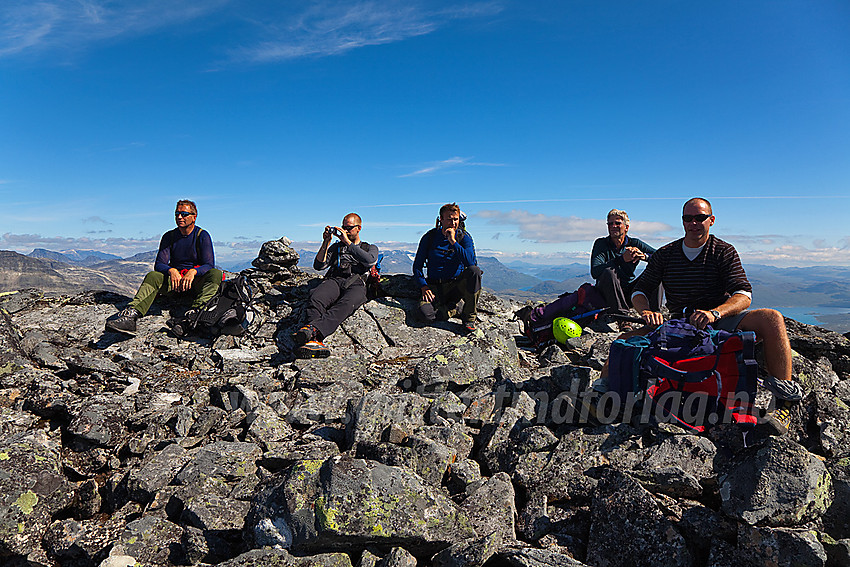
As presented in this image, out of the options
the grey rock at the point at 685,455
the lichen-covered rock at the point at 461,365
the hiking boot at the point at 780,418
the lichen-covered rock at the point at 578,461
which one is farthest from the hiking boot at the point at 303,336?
the hiking boot at the point at 780,418

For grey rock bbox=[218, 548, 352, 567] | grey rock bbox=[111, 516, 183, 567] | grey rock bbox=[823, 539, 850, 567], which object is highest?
grey rock bbox=[823, 539, 850, 567]

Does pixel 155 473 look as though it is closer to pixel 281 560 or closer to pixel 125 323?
pixel 281 560

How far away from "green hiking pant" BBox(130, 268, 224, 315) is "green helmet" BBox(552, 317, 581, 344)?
9.75 meters

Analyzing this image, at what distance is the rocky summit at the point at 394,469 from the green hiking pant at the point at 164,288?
2093 mm

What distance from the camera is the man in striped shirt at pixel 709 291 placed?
6527 millimetres

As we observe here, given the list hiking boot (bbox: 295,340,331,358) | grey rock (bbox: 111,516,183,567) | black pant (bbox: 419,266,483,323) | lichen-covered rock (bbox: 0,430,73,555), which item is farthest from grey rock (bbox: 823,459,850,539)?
lichen-covered rock (bbox: 0,430,73,555)

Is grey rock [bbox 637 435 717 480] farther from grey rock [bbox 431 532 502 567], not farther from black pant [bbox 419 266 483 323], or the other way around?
black pant [bbox 419 266 483 323]

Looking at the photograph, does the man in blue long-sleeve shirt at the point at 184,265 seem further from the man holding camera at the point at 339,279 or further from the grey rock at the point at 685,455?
the grey rock at the point at 685,455

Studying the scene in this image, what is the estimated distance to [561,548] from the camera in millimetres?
4902

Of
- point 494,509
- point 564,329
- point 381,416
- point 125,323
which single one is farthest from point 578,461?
point 125,323

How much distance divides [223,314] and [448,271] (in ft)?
21.5

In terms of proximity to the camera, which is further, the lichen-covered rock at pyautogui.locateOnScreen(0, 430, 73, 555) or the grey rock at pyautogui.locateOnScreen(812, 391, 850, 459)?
the grey rock at pyautogui.locateOnScreen(812, 391, 850, 459)

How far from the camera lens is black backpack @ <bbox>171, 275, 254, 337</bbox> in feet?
38.2

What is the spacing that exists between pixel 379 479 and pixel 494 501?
1512mm
